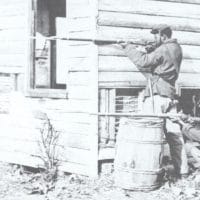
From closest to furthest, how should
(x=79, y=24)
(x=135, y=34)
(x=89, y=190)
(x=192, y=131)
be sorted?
1. (x=192, y=131)
2. (x=89, y=190)
3. (x=79, y=24)
4. (x=135, y=34)

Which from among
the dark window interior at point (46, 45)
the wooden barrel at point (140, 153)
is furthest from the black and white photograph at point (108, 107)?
the dark window interior at point (46, 45)

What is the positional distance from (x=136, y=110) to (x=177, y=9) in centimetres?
205

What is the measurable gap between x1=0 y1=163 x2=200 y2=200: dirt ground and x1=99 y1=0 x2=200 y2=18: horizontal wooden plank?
9.55 ft

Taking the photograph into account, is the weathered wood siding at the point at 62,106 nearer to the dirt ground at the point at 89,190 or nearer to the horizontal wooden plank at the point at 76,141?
the horizontal wooden plank at the point at 76,141

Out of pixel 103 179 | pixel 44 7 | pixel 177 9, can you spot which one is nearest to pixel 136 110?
pixel 103 179

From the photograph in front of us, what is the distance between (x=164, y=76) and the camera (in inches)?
332

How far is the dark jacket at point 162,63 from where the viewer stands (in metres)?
8.23

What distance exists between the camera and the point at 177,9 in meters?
9.29

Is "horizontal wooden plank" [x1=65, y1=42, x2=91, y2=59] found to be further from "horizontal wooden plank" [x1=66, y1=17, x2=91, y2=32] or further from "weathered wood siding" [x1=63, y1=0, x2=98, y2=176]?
"horizontal wooden plank" [x1=66, y1=17, x2=91, y2=32]

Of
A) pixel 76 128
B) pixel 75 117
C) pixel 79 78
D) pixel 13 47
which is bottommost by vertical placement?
pixel 76 128

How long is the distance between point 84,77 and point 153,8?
5.95 feet

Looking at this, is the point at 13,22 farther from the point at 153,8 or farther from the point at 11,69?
the point at 153,8

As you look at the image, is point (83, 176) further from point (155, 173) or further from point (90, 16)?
point (90, 16)

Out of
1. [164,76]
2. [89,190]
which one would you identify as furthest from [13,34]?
[89,190]
